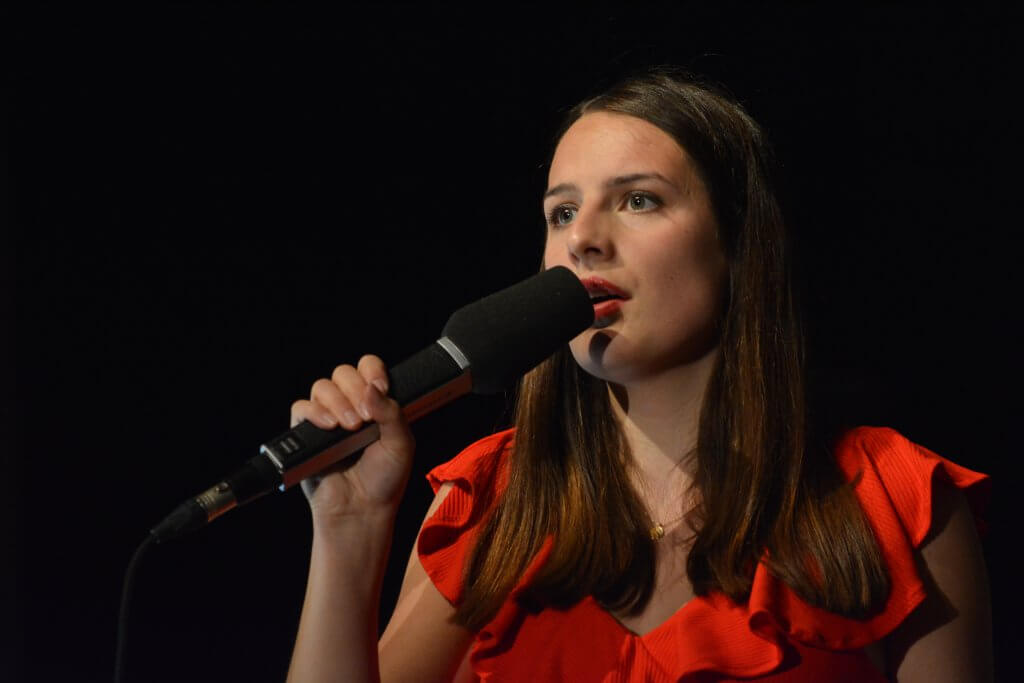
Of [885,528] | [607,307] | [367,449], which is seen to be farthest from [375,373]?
[885,528]

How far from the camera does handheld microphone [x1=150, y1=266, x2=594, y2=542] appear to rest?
2.85ft

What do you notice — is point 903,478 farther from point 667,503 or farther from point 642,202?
point 642,202

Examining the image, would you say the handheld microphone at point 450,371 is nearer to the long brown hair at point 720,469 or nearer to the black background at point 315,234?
the long brown hair at point 720,469

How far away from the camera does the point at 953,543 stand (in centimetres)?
122

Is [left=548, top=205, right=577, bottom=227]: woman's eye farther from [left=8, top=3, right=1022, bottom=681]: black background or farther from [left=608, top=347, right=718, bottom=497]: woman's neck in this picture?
[left=8, top=3, right=1022, bottom=681]: black background

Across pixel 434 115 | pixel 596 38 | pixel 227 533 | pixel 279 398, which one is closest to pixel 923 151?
pixel 596 38

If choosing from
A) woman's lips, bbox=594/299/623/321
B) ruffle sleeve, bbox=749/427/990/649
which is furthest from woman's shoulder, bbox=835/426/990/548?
woman's lips, bbox=594/299/623/321

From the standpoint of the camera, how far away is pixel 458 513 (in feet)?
4.60

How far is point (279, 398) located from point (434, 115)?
26.1 inches

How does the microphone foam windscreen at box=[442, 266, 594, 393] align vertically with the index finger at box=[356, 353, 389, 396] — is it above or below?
below

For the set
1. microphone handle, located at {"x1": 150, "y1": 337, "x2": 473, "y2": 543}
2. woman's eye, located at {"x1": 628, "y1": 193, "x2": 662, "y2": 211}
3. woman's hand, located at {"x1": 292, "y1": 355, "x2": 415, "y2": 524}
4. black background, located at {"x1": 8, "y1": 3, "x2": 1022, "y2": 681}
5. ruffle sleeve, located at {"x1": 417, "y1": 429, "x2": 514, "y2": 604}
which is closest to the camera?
microphone handle, located at {"x1": 150, "y1": 337, "x2": 473, "y2": 543}

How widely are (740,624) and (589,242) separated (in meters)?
0.50

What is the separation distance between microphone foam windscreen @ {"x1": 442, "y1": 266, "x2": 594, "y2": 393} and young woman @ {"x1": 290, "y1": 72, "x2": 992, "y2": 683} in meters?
0.12

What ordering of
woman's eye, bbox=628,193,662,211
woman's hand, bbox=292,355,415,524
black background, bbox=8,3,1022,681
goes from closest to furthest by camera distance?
woman's hand, bbox=292,355,415,524, woman's eye, bbox=628,193,662,211, black background, bbox=8,3,1022,681
